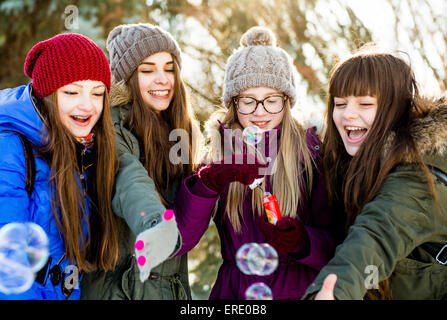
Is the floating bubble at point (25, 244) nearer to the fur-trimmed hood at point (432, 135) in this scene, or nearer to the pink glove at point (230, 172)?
the pink glove at point (230, 172)

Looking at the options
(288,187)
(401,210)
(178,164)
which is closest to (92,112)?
(178,164)

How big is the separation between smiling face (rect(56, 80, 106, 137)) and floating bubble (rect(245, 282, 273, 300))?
112 centimetres

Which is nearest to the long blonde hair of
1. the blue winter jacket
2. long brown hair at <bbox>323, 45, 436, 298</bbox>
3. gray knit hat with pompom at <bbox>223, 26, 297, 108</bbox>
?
gray knit hat with pompom at <bbox>223, 26, 297, 108</bbox>

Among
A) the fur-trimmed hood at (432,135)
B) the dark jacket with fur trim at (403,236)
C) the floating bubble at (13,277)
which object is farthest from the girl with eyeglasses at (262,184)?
the floating bubble at (13,277)

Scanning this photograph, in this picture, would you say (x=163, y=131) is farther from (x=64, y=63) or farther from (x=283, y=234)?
(x=283, y=234)

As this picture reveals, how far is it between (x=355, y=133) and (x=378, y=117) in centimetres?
17

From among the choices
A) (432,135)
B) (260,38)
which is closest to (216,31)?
(260,38)

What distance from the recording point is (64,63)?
255 centimetres

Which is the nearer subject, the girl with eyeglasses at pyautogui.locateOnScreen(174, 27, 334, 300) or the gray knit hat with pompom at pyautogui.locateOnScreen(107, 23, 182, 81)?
the girl with eyeglasses at pyautogui.locateOnScreen(174, 27, 334, 300)

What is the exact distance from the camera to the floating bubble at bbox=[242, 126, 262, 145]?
295 centimetres

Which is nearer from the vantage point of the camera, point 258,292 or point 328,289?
point 328,289

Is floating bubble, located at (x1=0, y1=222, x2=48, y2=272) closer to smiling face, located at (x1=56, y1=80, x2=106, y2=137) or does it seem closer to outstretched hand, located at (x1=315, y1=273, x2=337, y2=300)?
smiling face, located at (x1=56, y1=80, x2=106, y2=137)

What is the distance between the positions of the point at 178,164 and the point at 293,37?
268cm
